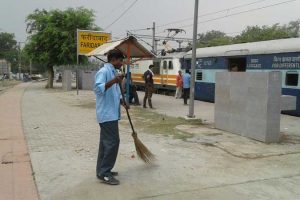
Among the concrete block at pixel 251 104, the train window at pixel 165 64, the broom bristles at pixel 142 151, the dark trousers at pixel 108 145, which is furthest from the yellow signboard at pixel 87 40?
the dark trousers at pixel 108 145

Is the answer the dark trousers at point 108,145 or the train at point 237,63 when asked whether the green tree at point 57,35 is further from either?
the dark trousers at point 108,145

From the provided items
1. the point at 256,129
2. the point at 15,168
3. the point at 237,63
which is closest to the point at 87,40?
the point at 237,63

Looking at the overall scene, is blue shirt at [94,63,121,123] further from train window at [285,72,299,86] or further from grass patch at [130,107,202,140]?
train window at [285,72,299,86]

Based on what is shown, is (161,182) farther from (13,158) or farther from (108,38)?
(108,38)

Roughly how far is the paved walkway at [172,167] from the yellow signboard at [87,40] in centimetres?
1486

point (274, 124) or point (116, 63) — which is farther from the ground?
point (116, 63)

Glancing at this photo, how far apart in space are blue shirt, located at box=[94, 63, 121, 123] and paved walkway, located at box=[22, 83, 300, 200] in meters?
0.98

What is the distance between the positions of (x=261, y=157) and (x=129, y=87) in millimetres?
11523

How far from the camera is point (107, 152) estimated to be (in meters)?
6.14

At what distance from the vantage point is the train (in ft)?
49.5

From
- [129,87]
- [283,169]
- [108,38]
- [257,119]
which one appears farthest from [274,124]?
[108,38]

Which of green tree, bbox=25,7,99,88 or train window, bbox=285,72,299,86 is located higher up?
green tree, bbox=25,7,99,88

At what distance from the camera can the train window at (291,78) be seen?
48.9ft

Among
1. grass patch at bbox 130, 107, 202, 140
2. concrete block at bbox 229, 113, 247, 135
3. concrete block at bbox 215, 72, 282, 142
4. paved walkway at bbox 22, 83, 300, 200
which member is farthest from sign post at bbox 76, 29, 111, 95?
concrete block at bbox 229, 113, 247, 135
